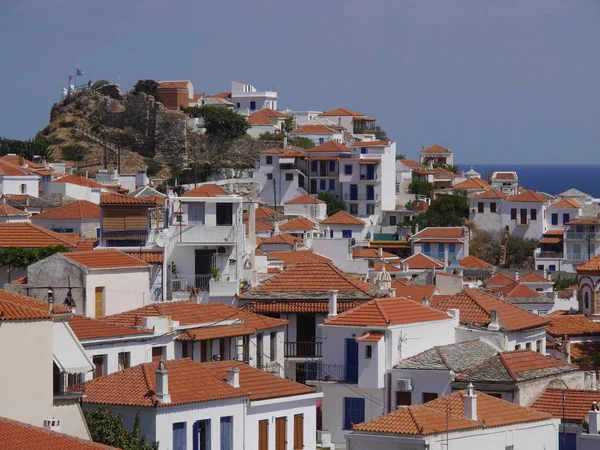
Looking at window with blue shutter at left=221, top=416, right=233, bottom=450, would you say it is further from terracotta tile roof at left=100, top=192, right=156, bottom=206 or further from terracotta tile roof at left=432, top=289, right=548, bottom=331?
terracotta tile roof at left=100, top=192, right=156, bottom=206

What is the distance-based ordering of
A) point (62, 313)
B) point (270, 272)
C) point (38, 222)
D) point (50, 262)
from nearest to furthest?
point (62, 313)
point (50, 262)
point (270, 272)
point (38, 222)

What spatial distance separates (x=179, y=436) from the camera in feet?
108

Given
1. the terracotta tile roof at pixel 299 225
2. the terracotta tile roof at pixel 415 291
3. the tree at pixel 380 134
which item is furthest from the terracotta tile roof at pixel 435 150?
the terracotta tile roof at pixel 415 291

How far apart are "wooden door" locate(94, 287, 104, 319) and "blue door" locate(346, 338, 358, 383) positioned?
23.3ft

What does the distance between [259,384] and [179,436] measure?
413 cm

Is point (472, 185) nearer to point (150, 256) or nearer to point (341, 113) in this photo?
point (341, 113)

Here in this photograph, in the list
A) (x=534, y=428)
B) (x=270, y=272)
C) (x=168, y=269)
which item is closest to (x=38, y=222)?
(x=270, y=272)

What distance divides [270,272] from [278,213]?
52.8 m

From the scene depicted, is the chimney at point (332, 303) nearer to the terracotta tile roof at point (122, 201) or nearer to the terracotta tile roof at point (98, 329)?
the terracotta tile roof at point (98, 329)

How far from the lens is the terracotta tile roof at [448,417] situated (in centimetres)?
3316

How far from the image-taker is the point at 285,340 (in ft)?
151

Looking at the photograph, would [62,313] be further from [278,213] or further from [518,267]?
[518,267]

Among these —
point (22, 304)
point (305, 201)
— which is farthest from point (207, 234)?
point (305, 201)

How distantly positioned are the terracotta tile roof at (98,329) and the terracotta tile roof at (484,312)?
11221 millimetres
